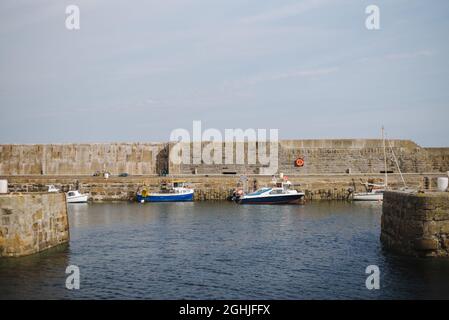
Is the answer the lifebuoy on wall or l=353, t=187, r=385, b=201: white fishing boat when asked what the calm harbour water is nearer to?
l=353, t=187, r=385, b=201: white fishing boat

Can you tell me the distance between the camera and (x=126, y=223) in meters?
30.0

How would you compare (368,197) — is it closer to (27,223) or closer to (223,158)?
(223,158)

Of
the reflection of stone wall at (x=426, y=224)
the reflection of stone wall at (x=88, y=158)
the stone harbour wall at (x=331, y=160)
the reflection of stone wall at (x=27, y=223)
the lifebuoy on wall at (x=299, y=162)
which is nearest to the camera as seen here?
the reflection of stone wall at (x=426, y=224)

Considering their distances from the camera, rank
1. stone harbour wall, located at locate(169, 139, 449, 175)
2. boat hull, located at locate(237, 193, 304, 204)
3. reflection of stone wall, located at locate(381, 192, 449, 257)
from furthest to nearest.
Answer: stone harbour wall, located at locate(169, 139, 449, 175), boat hull, located at locate(237, 193, 304, 204), reflection of stone wall, located at locate(381, 192, 449, 257)

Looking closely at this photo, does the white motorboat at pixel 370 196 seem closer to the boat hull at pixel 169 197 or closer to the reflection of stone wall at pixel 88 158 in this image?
the boat hull at pixel 169 197

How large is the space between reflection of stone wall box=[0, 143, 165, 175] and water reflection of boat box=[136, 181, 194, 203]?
6050 mm

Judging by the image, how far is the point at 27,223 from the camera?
1886 centimetres

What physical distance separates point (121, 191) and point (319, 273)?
33.4 meters

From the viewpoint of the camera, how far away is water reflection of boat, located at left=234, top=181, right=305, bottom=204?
140 feet

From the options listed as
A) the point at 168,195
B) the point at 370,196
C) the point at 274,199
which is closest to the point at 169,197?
the point at 168,195

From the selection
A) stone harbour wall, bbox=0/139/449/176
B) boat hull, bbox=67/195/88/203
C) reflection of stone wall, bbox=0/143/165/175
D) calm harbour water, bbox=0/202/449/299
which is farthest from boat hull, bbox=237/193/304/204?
boat hull, bbox=67/195/88/203

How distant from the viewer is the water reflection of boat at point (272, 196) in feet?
140

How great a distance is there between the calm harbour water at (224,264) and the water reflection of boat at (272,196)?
40.0 feet

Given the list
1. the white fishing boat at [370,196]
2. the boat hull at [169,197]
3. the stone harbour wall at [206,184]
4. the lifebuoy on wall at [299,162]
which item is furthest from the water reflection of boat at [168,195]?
the white fishing boat at [370,196]
